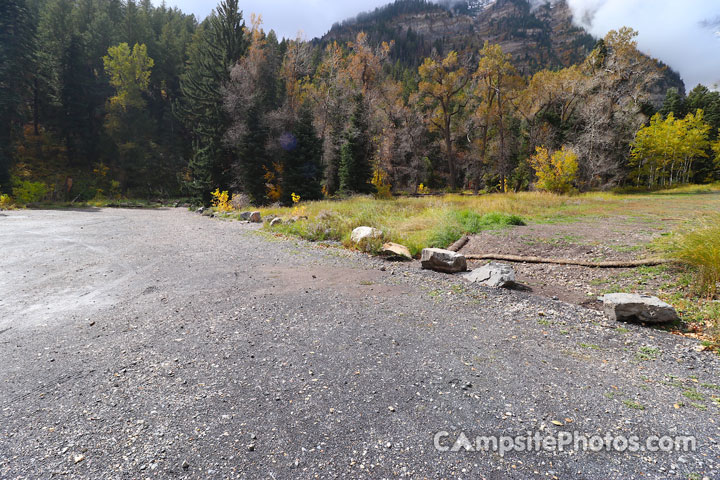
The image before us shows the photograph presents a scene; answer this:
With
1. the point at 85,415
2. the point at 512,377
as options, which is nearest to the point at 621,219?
the point at 512,377

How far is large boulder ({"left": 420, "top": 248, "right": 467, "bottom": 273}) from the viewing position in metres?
5.95

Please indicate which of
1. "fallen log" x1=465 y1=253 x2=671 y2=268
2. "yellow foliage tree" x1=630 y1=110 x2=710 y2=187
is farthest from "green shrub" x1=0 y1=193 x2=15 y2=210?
"yellow foliage tree" x1=630 y1=110 x2=710 y2=187

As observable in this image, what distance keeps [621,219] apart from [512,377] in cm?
1017

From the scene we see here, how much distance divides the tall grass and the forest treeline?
17546mm

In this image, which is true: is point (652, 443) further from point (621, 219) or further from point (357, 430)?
point (621, 219)

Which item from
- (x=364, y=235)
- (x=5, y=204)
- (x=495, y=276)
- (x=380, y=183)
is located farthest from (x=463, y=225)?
(x=5, y=204)

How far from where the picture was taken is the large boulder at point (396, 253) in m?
6.93

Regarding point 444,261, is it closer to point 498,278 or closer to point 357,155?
point 498,278

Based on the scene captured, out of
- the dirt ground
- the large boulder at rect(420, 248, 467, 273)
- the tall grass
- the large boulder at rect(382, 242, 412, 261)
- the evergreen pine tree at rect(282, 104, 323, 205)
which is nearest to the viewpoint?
the tall grass

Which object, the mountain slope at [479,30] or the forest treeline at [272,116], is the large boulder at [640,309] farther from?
A: the mountain slope at [479,30]

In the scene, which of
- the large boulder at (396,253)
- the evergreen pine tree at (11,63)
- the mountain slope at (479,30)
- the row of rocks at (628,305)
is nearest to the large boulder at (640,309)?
the row of rocks at (628,305)

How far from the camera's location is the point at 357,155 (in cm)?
2270

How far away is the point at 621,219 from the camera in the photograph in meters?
9.62

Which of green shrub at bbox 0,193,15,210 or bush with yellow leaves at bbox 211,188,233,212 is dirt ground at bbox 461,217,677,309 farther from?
green shrub at bbox 0,193,15,210
